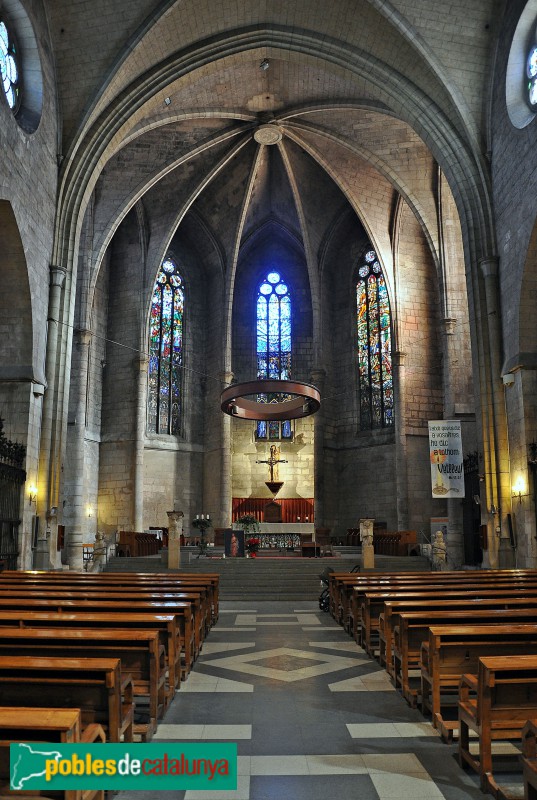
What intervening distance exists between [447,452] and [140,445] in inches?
541

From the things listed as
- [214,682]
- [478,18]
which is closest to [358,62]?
[478,18]

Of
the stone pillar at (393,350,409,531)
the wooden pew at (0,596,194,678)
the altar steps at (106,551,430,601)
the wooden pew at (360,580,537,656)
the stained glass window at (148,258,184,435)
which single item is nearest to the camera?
the wooden pew at (0,596,194,678)

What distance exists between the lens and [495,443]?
16.8 meters

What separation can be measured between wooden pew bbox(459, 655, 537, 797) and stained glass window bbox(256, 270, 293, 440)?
26.5 metres

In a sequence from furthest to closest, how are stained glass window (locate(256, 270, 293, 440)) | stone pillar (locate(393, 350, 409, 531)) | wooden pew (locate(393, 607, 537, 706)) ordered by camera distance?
stained glass window (locate(256, 270, 293, 440)) < stone pillar (locate(393, 350, 409, 531)) < wooden pew (locate(393, 607, 537, 706))

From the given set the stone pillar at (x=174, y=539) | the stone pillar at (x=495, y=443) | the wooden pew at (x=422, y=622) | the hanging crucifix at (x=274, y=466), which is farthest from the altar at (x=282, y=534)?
the wooden pew at (x=422, y=622)

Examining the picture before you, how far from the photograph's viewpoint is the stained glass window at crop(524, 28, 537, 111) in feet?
54.1

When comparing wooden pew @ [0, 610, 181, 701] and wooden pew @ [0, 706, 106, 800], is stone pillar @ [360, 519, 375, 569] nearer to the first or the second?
wooden pew @ [0, 610, 181, 701]

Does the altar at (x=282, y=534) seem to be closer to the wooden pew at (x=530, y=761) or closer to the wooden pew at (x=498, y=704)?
the wooden pew at (x=498, y=704)

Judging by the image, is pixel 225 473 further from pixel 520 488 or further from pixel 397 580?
pixel 397 580

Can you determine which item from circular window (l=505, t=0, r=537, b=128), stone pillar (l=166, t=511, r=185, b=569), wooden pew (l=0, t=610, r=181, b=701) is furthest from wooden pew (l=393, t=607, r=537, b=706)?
circular window (l=505, t=0, r=537, b=128)

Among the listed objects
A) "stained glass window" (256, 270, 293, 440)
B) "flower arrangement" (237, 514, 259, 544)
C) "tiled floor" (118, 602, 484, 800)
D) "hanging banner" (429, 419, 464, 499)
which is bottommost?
"tiled floor" (118, 602, 484, 800)

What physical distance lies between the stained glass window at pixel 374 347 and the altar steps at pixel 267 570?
9869 millimetres

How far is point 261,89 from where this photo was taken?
24.0m
